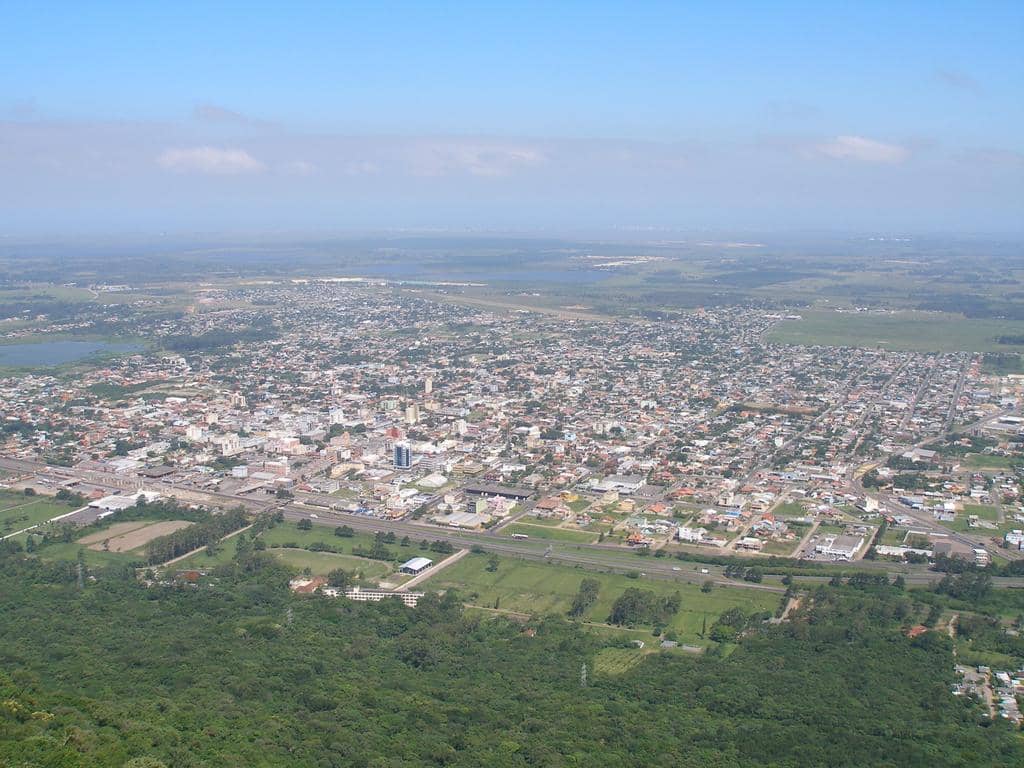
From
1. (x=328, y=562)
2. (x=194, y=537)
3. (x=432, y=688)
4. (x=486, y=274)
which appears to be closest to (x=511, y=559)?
(x=328, y=562)

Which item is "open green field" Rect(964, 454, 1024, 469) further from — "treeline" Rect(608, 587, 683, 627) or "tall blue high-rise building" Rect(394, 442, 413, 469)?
"tall blue high-rise building" Rect(394, 442, 413, 469)

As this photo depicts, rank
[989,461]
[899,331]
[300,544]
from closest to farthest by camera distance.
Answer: [300,544], [989,461], [899,331]

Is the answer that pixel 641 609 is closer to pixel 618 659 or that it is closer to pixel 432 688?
pixel 618 659

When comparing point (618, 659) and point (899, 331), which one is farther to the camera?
point (899, 331)

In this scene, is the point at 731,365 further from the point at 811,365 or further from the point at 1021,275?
the point at 1021,275

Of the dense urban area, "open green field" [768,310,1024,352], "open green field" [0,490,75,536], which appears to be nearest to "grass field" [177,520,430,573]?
the dense urban area

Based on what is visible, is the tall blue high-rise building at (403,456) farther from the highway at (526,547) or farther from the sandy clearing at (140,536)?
the sandy clearing at (140,536)
